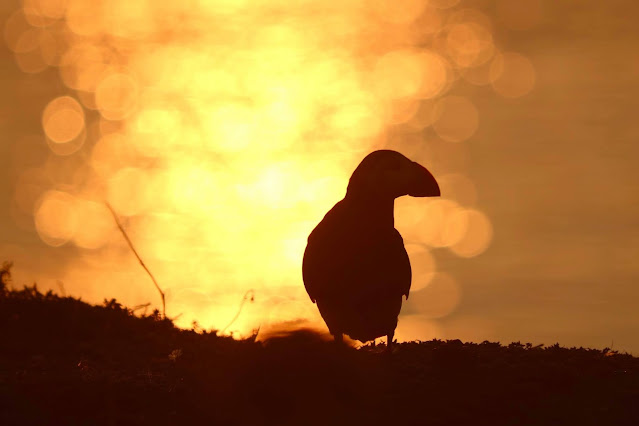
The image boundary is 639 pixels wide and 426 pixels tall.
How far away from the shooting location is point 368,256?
11133mm

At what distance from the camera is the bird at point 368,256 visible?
36.4 feet

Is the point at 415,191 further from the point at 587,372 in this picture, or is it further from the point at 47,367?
the point at 47,367

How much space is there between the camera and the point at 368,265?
11.1 metres

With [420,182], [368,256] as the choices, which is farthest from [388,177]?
[368,256]

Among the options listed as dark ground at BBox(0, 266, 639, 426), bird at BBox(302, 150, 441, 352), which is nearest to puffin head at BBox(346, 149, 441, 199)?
bird at BBox(302, 150, 441, 352)

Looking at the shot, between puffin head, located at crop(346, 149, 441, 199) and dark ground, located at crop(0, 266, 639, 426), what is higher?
puffin head, located at crop(346, 149, 441, 199)

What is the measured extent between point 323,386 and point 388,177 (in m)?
2.34

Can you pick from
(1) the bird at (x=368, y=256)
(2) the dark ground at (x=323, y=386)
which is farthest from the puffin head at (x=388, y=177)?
(2) the dark ground at (x=323, y=386)

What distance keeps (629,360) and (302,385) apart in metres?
3.41

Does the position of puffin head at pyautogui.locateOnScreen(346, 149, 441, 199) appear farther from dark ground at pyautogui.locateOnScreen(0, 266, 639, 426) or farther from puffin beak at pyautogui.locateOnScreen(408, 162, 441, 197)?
dark ground at pyautogui.locateOnScreen(0, 266, 639, 426)

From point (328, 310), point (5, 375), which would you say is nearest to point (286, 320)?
point (328, 310)

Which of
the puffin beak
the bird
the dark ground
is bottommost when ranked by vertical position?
the dark ground

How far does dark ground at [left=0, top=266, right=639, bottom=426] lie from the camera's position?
30.7 ft

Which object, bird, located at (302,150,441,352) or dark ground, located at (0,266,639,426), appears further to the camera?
bird, located at (302,150,441,352)
